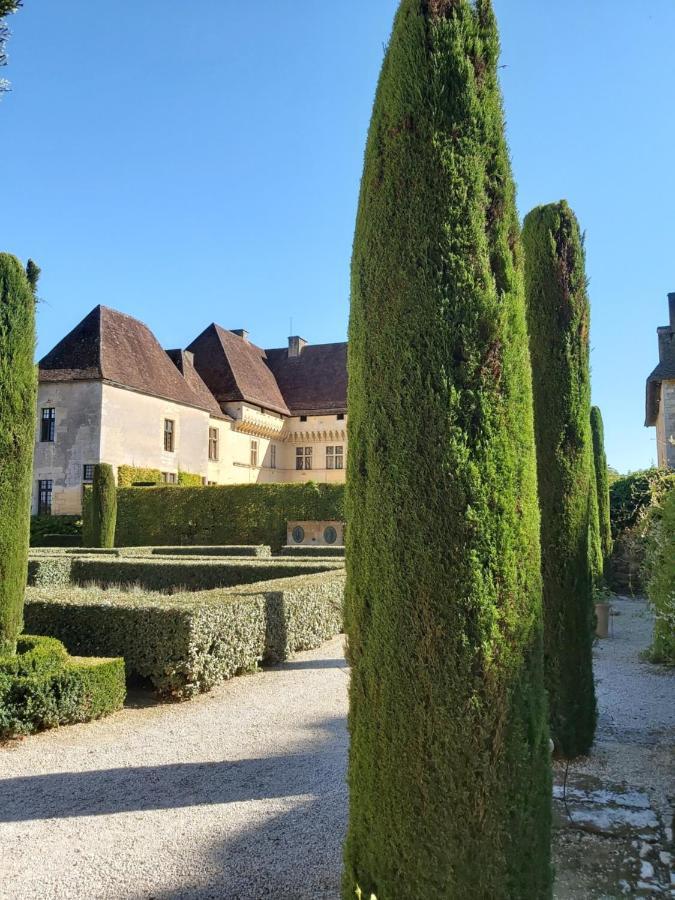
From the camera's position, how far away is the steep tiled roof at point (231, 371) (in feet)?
113

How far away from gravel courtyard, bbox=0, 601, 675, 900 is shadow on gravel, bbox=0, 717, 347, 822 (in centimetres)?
1

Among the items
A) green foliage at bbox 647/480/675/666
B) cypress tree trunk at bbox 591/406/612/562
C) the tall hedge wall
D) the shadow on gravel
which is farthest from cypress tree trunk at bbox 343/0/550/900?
the tall hedge wall

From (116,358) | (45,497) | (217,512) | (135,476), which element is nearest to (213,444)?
(135,476)

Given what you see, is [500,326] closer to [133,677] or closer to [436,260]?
[436,260]

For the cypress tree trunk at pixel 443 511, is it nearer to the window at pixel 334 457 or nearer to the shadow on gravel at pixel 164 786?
the shadow on gravel at pixel 164 786

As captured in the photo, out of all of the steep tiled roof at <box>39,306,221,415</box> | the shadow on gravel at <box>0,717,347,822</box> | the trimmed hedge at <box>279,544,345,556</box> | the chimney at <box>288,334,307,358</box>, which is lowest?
the shadow on gravel at <box>0,717,347,822</box>

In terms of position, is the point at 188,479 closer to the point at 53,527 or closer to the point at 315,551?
the point at 53,527

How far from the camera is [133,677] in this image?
7.05 metres

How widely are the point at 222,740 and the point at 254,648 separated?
2266 mm

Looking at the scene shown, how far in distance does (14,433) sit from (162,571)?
654 cm

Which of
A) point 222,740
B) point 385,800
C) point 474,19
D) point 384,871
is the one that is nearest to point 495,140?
point 474,19

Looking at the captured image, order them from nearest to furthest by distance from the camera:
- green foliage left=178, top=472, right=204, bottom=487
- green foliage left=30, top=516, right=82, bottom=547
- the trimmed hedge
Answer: the trimmed hedge
green foliage left=30, top=516, right=82, bottom=547
green foliage left=178, top=472, right=204, bottom=487

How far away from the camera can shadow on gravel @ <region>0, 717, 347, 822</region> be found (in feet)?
12.6

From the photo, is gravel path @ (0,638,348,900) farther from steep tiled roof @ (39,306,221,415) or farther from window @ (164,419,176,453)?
window @ (164,419,176,453)
